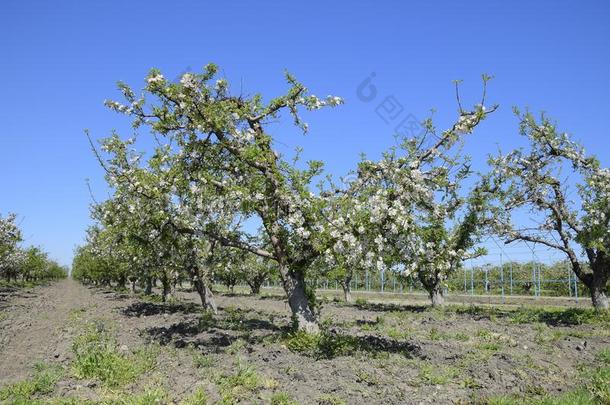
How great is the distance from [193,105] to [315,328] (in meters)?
6.83

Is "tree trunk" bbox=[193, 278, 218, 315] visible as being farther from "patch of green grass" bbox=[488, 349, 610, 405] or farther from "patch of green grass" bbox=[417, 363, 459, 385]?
"patch of green grass" bbox=[488, 349, 610, 405]

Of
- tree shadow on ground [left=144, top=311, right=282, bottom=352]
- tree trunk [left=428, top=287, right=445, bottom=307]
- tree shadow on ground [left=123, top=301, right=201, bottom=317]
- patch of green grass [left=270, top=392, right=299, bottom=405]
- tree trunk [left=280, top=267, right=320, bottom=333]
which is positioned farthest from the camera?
tree trunk [left=428, top=287, right=445, bottom=307]

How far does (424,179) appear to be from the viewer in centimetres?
1239

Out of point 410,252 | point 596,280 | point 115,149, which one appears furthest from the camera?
point 596,280

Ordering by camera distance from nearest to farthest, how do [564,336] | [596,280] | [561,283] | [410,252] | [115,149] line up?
[410,252], [564,336], [115,149], [596,280], [561,283]

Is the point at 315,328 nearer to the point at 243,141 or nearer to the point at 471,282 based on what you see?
the point at 243,141

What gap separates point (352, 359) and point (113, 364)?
547 cm

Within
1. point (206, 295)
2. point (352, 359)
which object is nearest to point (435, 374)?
point (352, 359)

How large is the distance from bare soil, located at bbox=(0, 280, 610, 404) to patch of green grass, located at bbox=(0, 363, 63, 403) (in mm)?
213

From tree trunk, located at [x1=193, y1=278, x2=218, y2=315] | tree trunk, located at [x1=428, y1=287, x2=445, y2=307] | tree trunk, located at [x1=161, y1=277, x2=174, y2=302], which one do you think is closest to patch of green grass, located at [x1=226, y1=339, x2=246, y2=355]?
tree trunk, located at [x1=193, y1=278, x2=218, y2=315]

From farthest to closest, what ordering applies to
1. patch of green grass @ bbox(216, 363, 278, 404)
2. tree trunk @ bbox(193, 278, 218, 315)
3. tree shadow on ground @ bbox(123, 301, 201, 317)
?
tree shadow on ground @ bbox(123, 301, 201, 317) → tree trunk @ bbox(193, 278, 218, 315) → patch of green grass @ bbox(216, 363, 278, 404)

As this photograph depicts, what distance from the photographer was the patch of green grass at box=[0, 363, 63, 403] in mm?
9398

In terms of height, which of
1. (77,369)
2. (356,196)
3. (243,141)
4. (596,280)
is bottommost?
(77,369)

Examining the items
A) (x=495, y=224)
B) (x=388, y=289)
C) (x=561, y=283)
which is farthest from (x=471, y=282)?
(x=495, y=224)
